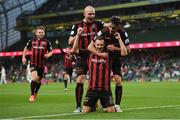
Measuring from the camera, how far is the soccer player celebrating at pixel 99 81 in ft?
34.4

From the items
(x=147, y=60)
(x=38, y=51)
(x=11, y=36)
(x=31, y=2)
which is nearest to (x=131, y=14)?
(x=147, y=60)

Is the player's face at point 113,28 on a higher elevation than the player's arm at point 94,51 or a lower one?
higher

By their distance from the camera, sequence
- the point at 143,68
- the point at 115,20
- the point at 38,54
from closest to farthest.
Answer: the point at 115,20, the point at 38,54, the point at 143,68

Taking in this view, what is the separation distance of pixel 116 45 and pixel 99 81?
1066 millimetres

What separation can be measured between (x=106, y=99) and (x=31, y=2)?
5878 centimetres

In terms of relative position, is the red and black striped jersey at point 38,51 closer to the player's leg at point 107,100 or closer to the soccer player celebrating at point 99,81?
the soccer player celebrating at point 99,81

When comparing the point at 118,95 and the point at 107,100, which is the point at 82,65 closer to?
the point at 118,95

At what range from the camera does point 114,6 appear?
61031 millimetres

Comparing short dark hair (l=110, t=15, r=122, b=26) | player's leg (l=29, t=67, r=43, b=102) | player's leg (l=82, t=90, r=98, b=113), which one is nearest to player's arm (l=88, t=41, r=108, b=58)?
short dark hair (l=110, t=15, r=122, b=26)

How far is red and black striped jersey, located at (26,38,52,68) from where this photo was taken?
52.7 ft

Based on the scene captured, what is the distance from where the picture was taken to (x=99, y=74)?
10508 millimetres

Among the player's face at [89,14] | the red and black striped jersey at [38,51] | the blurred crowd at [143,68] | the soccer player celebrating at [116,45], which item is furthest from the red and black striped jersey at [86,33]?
the blurred crowd at [143,68]

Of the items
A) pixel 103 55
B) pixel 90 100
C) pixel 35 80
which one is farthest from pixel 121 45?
pixel 35 80

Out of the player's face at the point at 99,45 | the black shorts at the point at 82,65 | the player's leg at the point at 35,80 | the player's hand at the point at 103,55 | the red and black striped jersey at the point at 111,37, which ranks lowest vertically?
the player's leg at the point at 35,80
